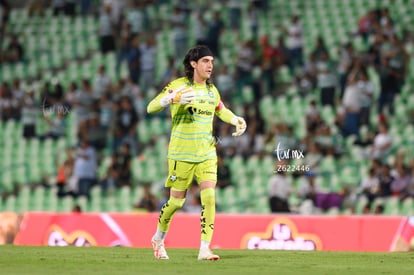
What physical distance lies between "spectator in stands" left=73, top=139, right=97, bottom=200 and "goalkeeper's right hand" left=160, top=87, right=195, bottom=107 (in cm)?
1050

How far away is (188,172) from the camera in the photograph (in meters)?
12.8

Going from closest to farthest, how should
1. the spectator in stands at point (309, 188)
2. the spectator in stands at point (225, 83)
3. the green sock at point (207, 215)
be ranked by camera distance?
the green sock at point (207, 215) → the spectator in stands at point (309, 188) → the spectator in stands at point (225, 83)

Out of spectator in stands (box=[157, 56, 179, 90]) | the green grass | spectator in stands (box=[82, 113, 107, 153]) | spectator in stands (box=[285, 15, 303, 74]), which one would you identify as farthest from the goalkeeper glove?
spectator in stands (box=[157, 56, 179, 90])

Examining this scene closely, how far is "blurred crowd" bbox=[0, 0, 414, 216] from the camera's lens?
2045 cm

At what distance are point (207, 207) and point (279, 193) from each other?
24.0ft

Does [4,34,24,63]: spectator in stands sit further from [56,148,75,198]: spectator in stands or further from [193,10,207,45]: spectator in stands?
[56,148,75,198]: spectator in stands

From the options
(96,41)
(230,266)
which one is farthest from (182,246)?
(96,41)

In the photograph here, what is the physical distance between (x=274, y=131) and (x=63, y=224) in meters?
5.40

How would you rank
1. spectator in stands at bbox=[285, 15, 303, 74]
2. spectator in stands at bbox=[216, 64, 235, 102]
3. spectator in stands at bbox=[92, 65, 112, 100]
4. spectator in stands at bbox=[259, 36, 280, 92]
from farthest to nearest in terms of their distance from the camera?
spectator in stands at bbox=[92, 65, 112, 100] → spectator in stands at bbox=[285, 15, 303, 74] → spectator in stands at bbox=[259, 36, 280, 92] → spectator in stands at bbox=[216, 64, 235, 102]

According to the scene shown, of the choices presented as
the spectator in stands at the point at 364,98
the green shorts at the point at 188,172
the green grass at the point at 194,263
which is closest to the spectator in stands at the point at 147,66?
the spectator in stands at the point at 364,98

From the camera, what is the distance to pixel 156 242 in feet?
43.0

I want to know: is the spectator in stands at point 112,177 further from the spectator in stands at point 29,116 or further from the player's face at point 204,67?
the player's face at point 204,67

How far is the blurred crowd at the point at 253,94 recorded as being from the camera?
805 inches

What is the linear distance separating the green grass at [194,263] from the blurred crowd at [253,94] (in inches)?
221
